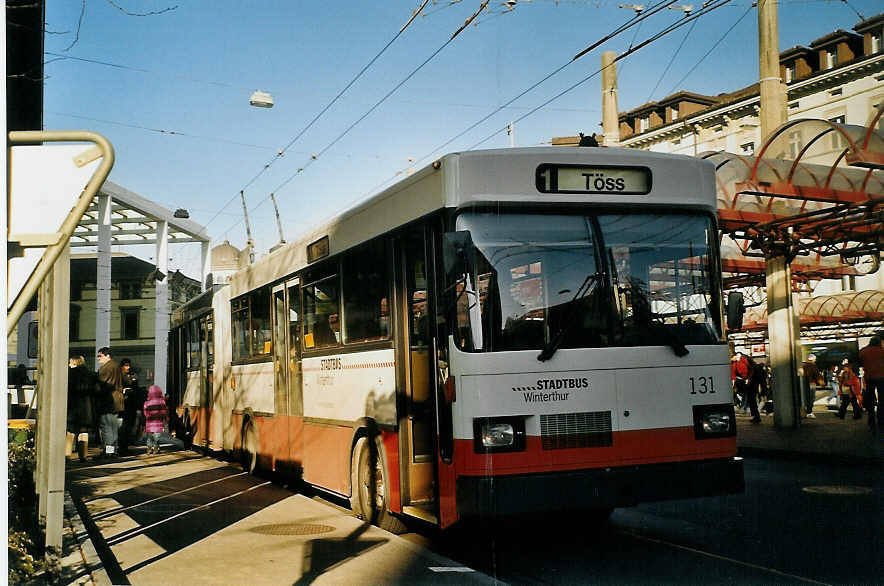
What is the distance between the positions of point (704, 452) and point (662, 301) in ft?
4.00

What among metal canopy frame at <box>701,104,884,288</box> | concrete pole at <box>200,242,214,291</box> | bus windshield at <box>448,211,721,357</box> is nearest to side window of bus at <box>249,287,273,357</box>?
bus windshield at <box>448,211,721,357</box>

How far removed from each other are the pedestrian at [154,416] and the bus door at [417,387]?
12190mm

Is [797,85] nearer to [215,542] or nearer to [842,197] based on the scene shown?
[842,197]

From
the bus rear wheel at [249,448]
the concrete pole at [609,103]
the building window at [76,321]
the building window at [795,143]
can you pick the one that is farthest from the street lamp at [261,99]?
the building window at [76,321]

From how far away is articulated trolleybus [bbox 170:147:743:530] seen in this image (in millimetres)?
7031

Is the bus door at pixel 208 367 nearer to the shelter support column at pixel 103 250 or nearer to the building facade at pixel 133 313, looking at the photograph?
the shelter support column at pixel 103 250

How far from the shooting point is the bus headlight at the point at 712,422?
7.57 metres

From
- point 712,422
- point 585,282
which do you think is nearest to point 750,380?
point 712,422

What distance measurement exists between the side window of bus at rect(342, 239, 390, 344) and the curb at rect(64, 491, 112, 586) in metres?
2.97

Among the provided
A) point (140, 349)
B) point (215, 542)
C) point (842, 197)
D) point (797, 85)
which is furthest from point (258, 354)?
point (140, 349)

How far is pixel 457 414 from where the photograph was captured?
708 centimetres

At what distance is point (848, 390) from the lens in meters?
25.2

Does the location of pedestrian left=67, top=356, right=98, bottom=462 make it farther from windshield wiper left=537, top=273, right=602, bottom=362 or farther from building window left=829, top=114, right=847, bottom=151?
building window left=829, top=114, right=847, bottom=151

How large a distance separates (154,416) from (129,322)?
64.5 m
